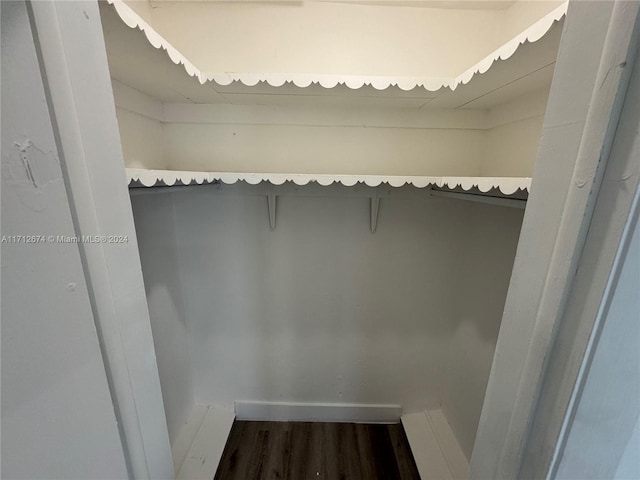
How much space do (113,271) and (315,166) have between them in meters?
0.98

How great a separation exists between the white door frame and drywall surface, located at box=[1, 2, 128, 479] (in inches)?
26.8

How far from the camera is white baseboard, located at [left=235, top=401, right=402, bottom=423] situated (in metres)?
1.51

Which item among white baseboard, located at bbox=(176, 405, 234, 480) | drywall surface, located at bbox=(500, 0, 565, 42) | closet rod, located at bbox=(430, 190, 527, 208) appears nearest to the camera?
closet rod, located at bbox=(430, 190, 527, 208)

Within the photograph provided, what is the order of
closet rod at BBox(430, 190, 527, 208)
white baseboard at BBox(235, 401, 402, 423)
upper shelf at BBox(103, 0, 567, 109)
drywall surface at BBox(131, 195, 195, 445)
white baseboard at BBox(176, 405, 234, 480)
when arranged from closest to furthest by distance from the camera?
upper shelf at BBox(103, 0, 567, 109) < closet rod at BBox(430, 190, 527, 208) < drywall surface at BBox(131, 195, 195, 445) < white baseboard at BBox(176, 405, 234, 480) < white baseboard at BBox(235, 401, 402, 423)

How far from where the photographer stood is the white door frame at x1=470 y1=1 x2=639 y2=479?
31cm

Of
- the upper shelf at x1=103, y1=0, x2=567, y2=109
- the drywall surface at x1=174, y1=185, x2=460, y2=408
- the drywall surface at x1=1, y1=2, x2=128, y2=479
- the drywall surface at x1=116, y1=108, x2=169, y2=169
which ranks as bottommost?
the drywall surface at x1=174, y1=185, x2=460, y2=408

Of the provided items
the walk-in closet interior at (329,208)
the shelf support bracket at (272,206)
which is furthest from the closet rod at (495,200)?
the shelf support bracket at (272,206)

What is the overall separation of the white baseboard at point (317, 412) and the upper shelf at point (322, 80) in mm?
1634

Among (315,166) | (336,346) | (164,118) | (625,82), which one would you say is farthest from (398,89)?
(336,346)

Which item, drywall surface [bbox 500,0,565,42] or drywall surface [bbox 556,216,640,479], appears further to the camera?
drywall surface [bbox 500,0,565,42]

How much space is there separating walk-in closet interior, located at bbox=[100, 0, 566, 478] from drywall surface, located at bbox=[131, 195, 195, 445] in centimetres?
1

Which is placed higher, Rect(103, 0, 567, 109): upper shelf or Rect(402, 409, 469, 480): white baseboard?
Rect(103, 0, 567, 109): upper shelf

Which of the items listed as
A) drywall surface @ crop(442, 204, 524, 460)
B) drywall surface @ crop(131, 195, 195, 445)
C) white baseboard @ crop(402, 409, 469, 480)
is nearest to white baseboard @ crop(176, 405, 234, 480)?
drywall surface @ crop(131, 195, 195, 445)

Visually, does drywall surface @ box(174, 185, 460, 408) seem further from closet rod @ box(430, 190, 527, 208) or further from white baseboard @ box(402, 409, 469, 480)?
closet rod @ box(430, 190, 527, 208)
